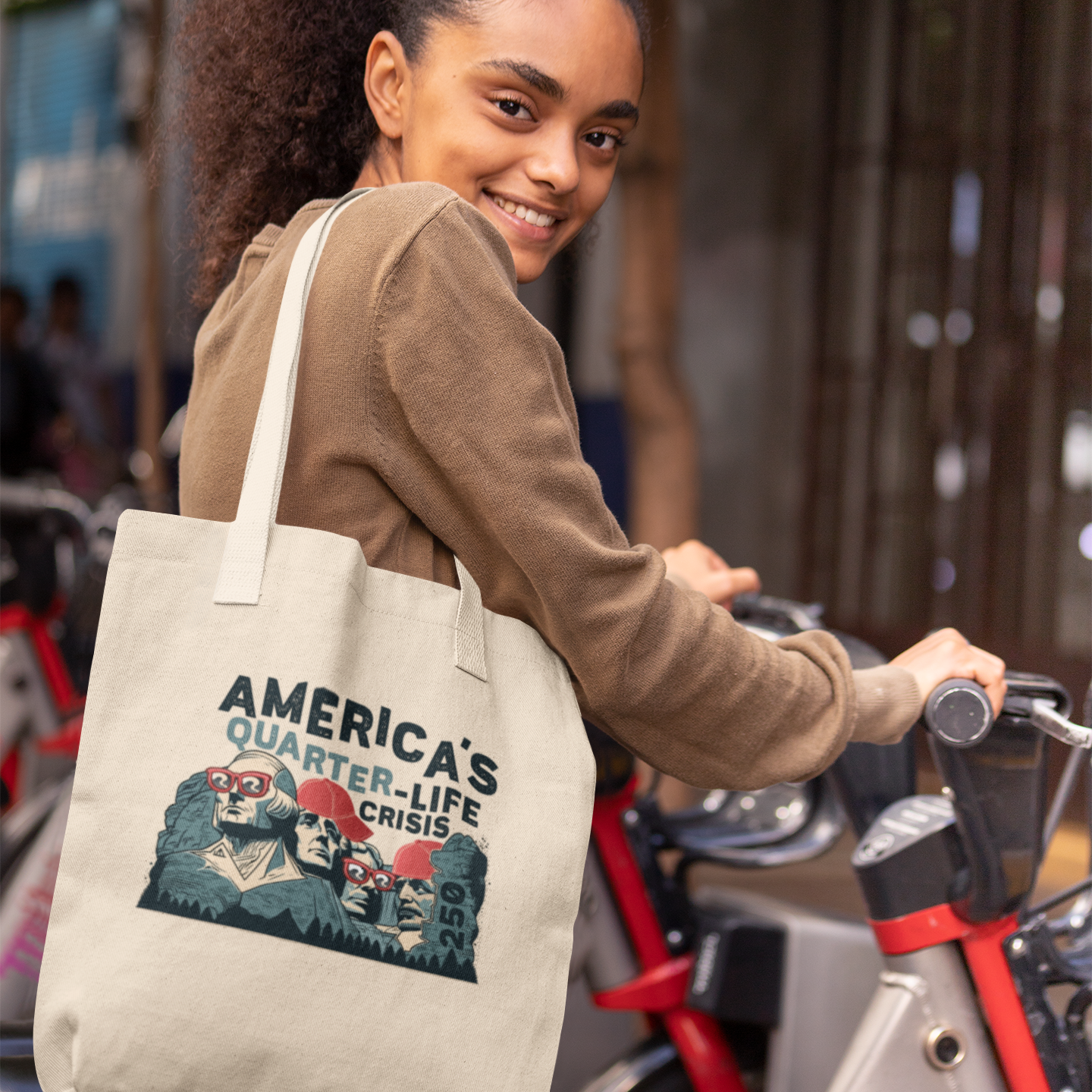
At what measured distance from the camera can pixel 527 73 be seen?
4.13 ft

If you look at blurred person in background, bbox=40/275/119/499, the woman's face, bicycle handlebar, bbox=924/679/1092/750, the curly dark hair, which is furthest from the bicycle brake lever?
blurred person in background, bbox=40/275/119/499

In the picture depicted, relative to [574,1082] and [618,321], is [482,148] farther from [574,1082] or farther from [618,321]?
[618,321]

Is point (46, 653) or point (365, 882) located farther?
point (46, 653)

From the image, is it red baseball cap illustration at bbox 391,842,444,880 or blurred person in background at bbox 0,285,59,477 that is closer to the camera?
red baseball cap illustration at bbox 391,842,444,880

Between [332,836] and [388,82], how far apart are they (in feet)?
2.62

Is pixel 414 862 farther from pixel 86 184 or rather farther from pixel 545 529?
pixel 86 184

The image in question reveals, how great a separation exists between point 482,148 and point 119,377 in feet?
27.2

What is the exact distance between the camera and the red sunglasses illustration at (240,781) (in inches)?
39.0

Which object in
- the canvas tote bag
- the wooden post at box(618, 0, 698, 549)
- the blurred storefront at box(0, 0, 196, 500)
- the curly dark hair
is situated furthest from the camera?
the blurred storefront at box(0, 0, 196, 500)

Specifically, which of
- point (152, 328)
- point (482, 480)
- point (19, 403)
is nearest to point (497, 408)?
point (482, 480)

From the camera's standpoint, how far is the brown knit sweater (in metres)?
1.07

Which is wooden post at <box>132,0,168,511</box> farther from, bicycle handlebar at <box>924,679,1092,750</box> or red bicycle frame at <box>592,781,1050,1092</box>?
bicycle handlebar at <box>924,679,1092,750</box>

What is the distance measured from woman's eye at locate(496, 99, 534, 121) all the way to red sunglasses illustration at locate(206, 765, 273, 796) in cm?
70

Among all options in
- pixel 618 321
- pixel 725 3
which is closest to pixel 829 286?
pixel 725 3
